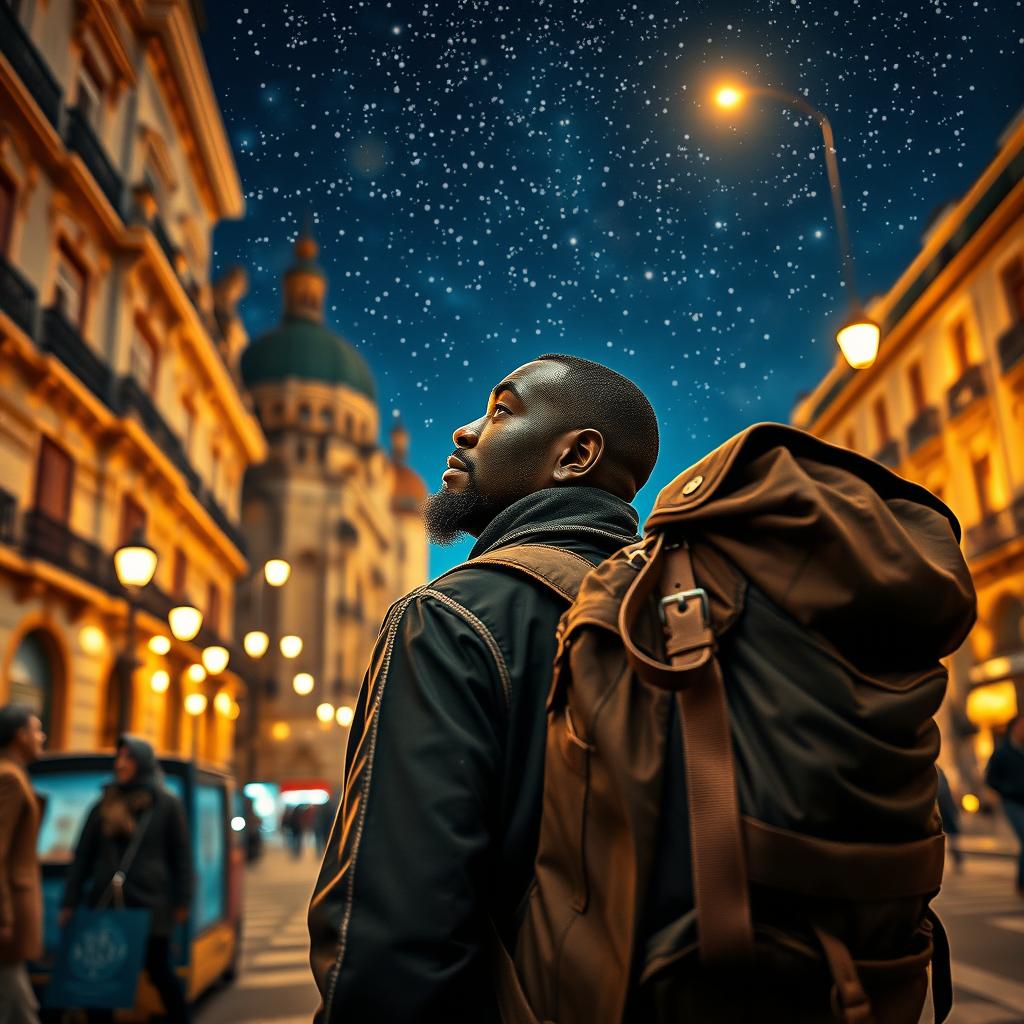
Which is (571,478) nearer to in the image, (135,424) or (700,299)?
(700,299)

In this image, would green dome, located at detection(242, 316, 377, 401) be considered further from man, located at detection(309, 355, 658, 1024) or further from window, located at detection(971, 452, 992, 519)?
man, located at detection(309, 355, 658, 1024)

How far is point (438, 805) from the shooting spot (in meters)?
1.37

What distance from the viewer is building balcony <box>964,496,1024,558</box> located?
19.9 m

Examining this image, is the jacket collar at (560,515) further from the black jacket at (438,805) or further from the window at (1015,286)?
the window at (1015,286)

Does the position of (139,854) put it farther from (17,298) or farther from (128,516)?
(128,516)

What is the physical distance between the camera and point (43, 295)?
54.7 ft

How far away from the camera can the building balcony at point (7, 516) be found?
14.8 m

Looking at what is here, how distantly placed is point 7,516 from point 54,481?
94.3 inches

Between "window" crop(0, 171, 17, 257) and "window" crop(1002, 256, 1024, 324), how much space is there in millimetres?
19280

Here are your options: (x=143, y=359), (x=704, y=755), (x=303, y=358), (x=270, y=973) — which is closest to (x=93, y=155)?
(x=143, y=359)

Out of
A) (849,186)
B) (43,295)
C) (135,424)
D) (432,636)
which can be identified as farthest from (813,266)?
(135,424)

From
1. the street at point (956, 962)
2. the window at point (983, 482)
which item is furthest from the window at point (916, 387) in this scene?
the street at point (956, 962)

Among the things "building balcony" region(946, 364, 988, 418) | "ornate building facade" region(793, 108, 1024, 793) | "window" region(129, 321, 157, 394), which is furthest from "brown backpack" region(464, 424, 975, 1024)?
"building balcony" region(946, 364, 988, 418)

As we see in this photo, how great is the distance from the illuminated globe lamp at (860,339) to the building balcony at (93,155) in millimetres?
14698
